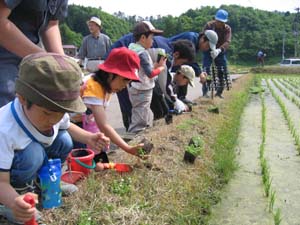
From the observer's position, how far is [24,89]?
4.71ft

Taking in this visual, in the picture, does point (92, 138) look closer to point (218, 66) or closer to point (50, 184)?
point (50, 184)

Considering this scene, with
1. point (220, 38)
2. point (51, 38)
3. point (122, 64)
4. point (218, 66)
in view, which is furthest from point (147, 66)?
point (218, 66)

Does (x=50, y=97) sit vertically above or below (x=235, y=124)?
above

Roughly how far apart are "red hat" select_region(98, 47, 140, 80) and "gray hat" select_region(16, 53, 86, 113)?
1056mm

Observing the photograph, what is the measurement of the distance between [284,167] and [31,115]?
212 centimetres

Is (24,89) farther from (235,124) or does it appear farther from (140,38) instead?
(235,124)

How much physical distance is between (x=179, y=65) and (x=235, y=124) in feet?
3.27

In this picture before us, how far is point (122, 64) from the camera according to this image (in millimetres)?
2602

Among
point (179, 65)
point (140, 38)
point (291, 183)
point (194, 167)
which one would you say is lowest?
point (291, 183)

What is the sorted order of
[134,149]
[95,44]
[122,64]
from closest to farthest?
1. [134,149]
2. [122,64]
3. [95,44]

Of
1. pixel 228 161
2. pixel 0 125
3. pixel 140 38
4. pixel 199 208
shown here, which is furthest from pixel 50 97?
pixel 140 38

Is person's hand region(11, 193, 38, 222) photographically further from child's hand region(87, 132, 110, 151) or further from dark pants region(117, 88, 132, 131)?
dark pants region(117, 88, 132, 131)

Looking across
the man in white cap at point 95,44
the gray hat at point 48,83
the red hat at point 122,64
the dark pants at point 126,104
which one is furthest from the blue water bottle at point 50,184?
the man in white cap at point 95,44

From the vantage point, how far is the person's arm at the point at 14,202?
4.11 ft
